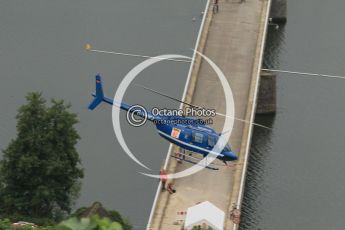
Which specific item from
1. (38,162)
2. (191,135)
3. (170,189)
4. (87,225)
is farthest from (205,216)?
(87,225)

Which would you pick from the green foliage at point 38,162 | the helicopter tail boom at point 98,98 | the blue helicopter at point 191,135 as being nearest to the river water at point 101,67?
the blue helicopter at point 191,135

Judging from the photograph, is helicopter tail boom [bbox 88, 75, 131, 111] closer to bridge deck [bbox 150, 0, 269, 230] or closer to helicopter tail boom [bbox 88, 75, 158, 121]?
helicopter tail boom [bbox 88, 75, 158, 121]

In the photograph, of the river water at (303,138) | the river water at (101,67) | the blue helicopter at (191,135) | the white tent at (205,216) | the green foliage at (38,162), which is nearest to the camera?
the white tent at (205,216)

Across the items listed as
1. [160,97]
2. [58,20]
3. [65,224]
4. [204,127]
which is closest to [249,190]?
[204,127]

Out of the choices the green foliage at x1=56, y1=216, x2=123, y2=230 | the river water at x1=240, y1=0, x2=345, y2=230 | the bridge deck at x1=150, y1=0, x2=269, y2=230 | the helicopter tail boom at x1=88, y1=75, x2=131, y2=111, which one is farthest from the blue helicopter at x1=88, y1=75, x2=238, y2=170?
the green foliage at x1=56, y1=216, x2=123, y2=230

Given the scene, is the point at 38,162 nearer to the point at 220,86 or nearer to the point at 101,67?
the point at 220,86

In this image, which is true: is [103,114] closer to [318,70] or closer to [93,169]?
[93,169]

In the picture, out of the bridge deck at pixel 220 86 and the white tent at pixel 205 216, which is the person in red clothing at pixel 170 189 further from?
the white tent at pixel 205 216
